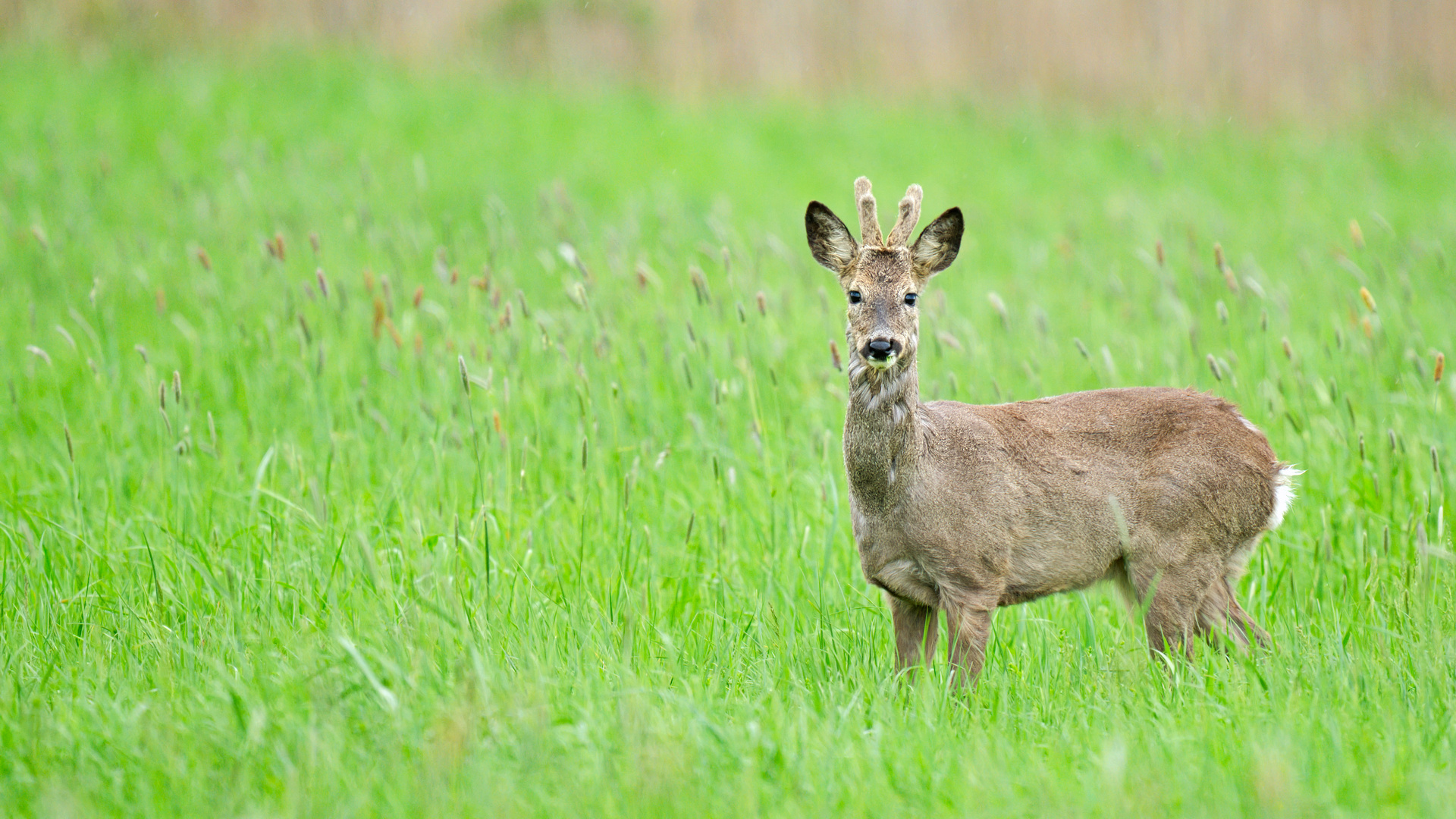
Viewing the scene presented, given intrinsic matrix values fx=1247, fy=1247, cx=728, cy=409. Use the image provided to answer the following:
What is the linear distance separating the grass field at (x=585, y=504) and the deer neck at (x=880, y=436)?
1.41ft

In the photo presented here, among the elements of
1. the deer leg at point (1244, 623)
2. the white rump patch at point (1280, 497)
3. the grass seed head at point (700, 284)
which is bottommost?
the deer leg at point (1244, 623)

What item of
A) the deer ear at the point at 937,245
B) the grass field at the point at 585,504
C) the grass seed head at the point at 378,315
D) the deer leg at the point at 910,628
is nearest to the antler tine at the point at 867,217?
the deer ear at the point at 937,245

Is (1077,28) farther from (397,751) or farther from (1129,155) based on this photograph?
(397,751)

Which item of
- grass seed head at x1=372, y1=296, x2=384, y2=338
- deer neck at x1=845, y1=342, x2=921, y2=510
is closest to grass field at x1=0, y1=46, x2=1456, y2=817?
grass seed head at x1=372, y1=296, x2=384, y2=338

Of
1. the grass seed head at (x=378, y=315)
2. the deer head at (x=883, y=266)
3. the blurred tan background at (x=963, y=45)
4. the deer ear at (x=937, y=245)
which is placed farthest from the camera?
the blurred tan background at (x=963, y=45)

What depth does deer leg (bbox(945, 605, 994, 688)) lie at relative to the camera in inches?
150

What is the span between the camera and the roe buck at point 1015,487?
12.9ft

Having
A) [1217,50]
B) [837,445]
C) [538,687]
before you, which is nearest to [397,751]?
[538,687]

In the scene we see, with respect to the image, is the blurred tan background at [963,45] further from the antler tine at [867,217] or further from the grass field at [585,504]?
the antler tine at [867,217]

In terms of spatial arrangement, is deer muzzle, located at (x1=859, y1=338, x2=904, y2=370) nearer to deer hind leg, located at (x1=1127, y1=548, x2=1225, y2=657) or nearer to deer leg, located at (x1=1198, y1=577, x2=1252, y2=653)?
deer hind leg, located at (x1=1127, y1=548, x2=1225, y2=657)

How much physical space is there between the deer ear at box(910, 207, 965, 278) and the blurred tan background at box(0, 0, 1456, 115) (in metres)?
10.7

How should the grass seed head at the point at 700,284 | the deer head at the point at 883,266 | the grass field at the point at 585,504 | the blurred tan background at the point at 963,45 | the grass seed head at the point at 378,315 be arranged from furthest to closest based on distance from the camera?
the blurred tan background at the point at 963,45 → the grass seed head at the point at 378,315 → the grass seed head at the point at 700,284 → the deer head at the point at 883,266 → the grass field at the point at 585,504

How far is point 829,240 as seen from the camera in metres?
4.18

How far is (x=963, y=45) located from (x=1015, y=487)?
40.0ft
